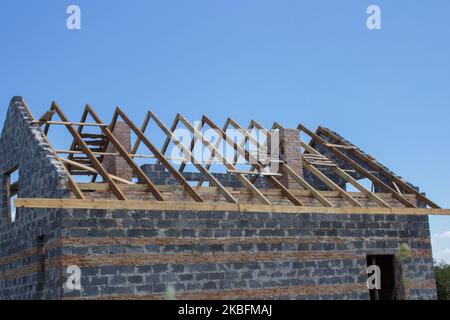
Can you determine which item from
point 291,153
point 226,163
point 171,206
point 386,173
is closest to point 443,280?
point 386,173

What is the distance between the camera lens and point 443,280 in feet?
107

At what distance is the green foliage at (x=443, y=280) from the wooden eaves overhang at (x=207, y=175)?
9026 mm

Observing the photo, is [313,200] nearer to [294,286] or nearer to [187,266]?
[294,286]

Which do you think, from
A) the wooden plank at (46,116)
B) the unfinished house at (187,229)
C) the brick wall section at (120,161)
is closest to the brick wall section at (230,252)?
the unfinished house at (187,229)

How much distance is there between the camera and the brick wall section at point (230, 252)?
46.8 feet

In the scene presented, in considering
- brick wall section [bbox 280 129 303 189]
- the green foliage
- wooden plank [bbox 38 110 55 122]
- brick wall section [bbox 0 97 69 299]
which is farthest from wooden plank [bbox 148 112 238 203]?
the green foliage

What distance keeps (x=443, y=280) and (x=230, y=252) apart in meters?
20.3

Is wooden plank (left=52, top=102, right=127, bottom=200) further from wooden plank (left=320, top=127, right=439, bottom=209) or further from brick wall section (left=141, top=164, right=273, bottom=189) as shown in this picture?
wooden plank (left=320, top=127, right=439, bottom=209)

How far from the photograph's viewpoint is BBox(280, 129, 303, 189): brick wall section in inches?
788

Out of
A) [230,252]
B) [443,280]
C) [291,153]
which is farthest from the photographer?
[443,280]

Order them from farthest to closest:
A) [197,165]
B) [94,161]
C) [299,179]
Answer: [299,179] < [197,165] < [94,161]

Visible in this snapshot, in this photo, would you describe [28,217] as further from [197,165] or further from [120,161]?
[197,165]
